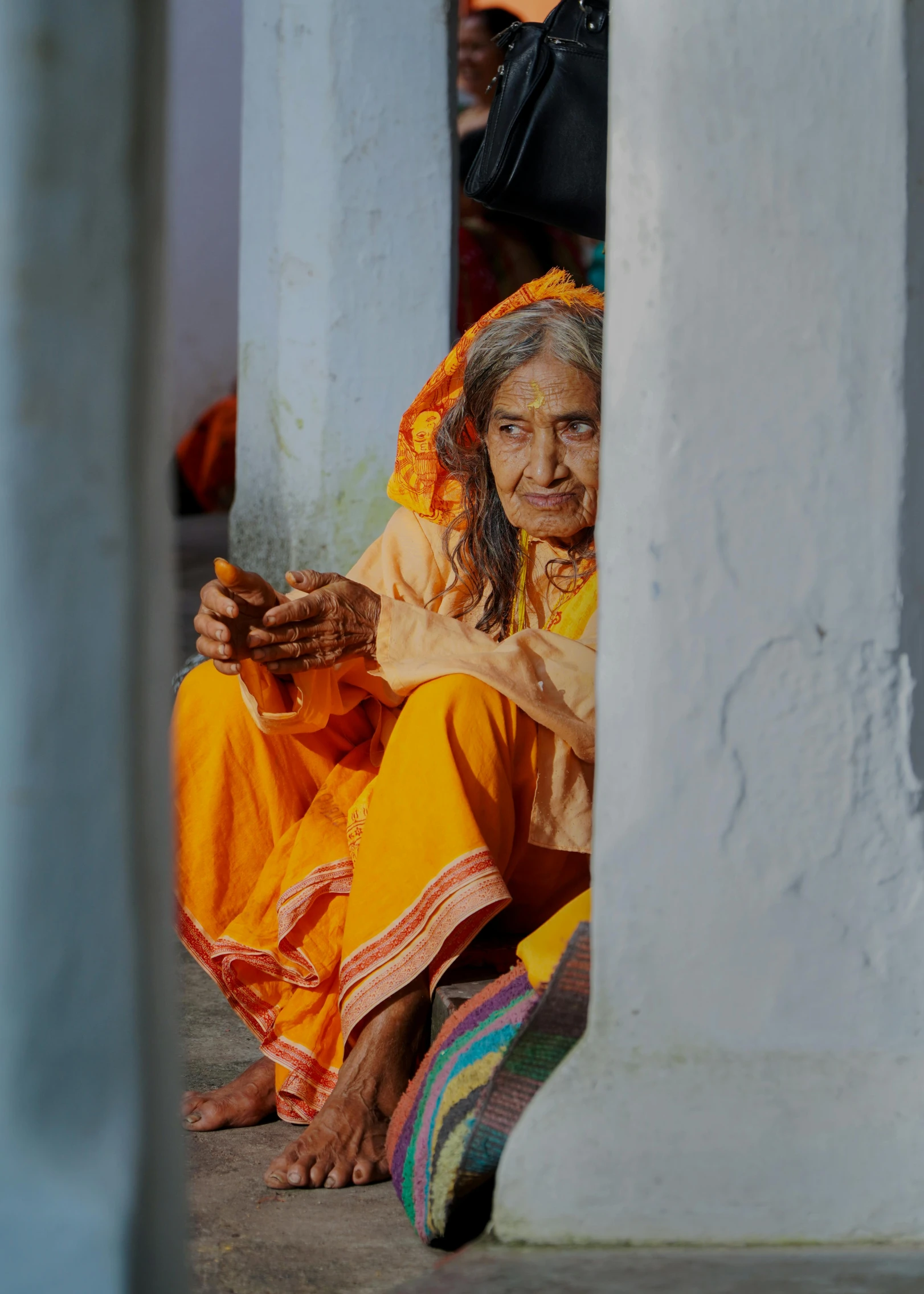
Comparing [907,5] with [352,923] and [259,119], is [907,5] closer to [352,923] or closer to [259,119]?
[352,923]

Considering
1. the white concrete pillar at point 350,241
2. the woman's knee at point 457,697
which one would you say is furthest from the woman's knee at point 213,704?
the white concrete pillar at point 350,241

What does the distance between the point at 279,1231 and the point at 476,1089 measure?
1.22ft

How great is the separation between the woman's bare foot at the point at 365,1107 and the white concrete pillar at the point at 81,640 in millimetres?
1180

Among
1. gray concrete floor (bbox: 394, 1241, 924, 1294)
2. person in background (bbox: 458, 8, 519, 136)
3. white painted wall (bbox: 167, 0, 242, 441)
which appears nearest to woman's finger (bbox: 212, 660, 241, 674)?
gray concrete floor (bbox: 394, 1241, 924, 1294)

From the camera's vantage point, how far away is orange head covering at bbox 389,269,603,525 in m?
3.00

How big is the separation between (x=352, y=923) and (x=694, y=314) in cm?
114

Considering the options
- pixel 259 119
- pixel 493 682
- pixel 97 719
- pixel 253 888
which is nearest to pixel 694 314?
pixel 493 682

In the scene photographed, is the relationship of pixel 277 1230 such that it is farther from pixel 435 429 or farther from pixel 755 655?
pixel 435 429

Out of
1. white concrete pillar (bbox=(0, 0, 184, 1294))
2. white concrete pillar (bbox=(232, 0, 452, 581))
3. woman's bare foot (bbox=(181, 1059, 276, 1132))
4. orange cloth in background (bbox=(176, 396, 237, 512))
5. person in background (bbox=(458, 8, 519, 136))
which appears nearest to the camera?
white concrete pillar (bbox=(0, 0, 184, 1294))

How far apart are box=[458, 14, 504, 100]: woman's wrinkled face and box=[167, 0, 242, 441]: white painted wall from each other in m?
1.90

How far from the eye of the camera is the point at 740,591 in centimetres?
192

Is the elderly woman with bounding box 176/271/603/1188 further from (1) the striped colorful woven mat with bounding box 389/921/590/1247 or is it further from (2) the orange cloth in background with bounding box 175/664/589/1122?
(1) the striped colorful woven mat with bounding box 389/921/590/1247

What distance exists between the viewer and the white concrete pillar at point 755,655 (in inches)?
73.4

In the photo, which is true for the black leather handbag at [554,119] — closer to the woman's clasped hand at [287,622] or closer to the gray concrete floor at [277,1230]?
the woman's clasped hand at [287,622]
